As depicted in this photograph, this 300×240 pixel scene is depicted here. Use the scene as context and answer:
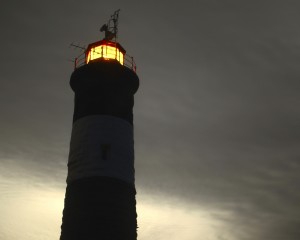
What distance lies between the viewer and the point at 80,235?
56.3 ft

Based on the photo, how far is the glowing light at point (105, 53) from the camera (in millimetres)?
21453

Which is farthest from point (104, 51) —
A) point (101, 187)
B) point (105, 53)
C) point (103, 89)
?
point (101, 187)

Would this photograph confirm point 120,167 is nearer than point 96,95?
Yes

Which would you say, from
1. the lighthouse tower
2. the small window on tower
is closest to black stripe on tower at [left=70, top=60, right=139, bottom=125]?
the lighthouse tower

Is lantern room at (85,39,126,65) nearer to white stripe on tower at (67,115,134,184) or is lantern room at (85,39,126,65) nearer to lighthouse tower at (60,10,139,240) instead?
lighthouse tower at (60,10,139,240)

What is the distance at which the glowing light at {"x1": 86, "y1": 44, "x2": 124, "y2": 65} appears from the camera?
21.5 metres

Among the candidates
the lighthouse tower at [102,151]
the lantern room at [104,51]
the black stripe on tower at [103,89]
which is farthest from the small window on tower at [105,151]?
the lantern room at [104,51]

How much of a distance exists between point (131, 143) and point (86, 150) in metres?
2.46

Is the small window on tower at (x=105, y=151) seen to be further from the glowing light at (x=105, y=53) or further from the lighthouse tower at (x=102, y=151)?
the glowing light at (x=105, y=53)

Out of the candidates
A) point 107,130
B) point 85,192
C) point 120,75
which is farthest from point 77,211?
point 120,75

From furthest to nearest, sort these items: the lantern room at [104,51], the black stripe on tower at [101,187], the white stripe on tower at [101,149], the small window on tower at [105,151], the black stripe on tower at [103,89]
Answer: the lantern room at [104,51]
the black stripe on tower at [103,89]
the small window on tower at [105,151]
the white stripe on tower at [101,149]
the black stripe on tower at [101,187]

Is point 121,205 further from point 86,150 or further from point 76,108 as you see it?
point 76,108

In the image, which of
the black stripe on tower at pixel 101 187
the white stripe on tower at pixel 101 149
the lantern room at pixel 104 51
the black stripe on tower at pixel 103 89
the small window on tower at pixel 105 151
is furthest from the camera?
the lantern room at pixel 104 51

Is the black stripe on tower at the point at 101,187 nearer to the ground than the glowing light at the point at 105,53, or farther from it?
nearer to the ground
